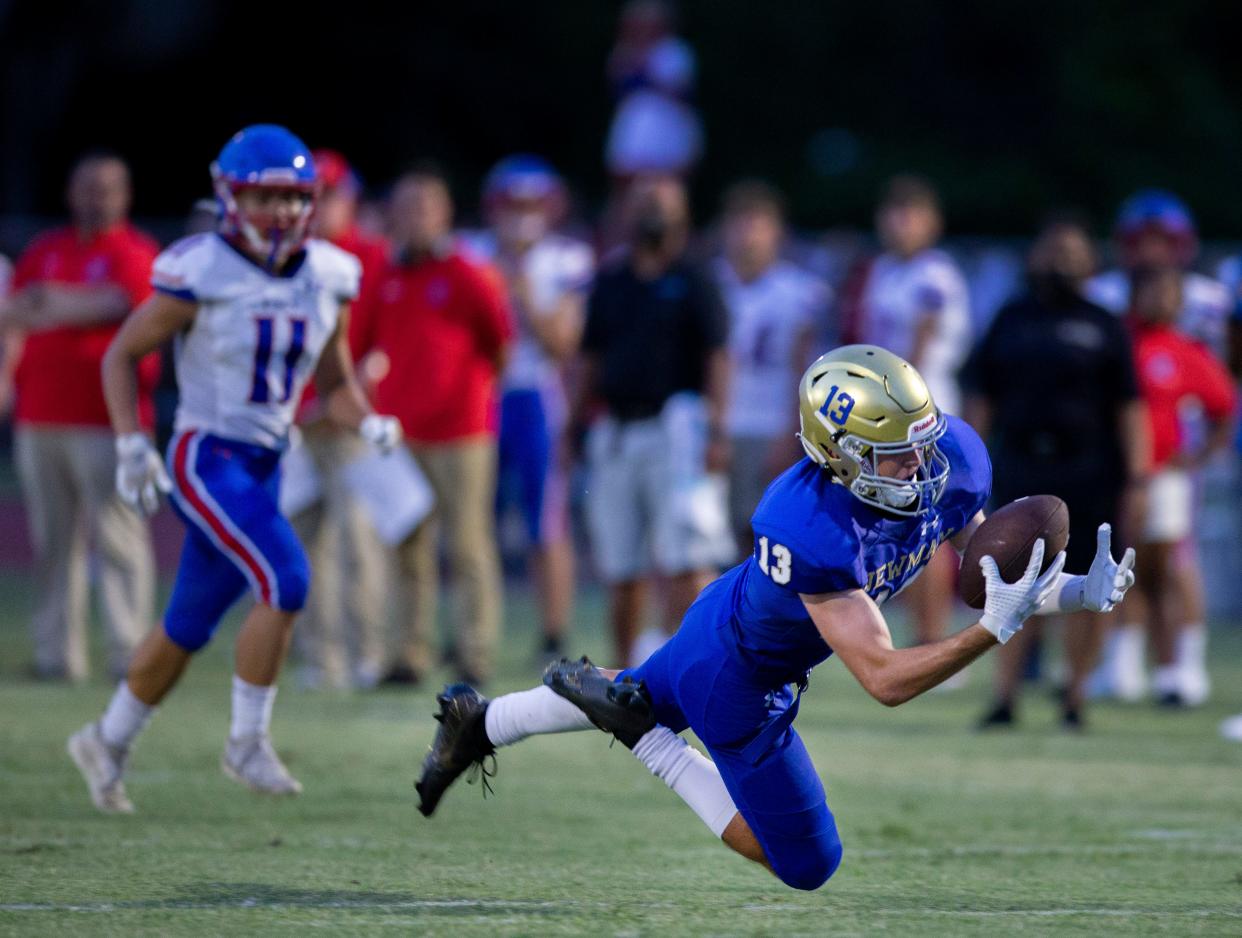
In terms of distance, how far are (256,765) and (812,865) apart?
1817mm

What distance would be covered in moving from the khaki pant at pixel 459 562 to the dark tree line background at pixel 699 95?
1084cm

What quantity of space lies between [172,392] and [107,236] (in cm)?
560

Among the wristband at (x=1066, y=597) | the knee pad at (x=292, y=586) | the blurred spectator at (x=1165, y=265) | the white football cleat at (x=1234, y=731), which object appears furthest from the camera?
the blurred spectator at (x=1165, y=265)

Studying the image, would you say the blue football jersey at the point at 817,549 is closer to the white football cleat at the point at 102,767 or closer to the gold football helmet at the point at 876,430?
the gold football helmet at the point at 876,430

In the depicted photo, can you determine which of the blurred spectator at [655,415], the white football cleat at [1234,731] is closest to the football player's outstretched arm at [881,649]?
the white football cleat at [1234,731]

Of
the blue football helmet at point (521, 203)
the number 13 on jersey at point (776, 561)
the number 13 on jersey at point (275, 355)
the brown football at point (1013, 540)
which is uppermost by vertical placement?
the blue football helmet at point (521, 203)

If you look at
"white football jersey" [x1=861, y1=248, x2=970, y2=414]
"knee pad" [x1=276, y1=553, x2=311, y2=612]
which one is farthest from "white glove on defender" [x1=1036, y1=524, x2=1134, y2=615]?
"white football jersey" [x1=861, y1=248, x2=970, y2=414]

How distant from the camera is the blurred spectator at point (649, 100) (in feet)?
46.1

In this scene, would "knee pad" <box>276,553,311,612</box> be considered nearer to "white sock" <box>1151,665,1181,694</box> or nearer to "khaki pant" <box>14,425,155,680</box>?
"khaki pant" <box>14,425,155,680</box>

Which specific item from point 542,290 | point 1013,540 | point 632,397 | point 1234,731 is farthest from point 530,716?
point 542,290

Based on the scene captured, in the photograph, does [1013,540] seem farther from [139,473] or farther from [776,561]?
[139,473]

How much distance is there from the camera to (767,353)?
9.70 metres

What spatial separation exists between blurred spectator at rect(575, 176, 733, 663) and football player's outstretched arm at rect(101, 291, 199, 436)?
111 inches

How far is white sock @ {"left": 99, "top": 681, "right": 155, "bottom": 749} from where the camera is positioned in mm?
5809
